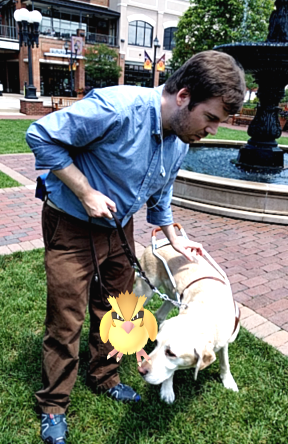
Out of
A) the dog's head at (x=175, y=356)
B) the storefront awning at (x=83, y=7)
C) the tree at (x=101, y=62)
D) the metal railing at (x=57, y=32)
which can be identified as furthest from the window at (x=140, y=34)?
the dog's head at (x=175, y=356)

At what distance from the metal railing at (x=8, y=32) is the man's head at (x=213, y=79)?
48.4 metres

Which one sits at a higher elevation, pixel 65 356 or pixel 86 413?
pixel 65 356

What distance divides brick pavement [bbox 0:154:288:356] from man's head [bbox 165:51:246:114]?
7.36 ft

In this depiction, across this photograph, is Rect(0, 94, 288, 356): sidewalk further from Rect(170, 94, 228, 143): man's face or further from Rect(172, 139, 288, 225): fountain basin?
Rect(170, 94, 228, 143): man's face

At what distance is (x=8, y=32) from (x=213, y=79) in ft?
164

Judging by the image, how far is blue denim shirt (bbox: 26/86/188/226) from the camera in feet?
5.72

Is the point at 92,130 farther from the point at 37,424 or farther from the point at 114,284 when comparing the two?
the point at 37,424

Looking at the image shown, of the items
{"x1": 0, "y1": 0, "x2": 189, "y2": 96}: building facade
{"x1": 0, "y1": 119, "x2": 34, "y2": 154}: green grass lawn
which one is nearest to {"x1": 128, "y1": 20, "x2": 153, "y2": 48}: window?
{"x1": 0, "y1": 0, "x2": 189, "y2": 96}: building facade

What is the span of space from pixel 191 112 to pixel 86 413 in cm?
198

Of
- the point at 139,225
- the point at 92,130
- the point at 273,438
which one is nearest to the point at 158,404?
the point at 273,438

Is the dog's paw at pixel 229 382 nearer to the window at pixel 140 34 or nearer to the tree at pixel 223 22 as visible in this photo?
the tree at pixel 223 22

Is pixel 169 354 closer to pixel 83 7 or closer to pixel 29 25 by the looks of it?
pixel 29 25

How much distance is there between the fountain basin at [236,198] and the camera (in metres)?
5.95

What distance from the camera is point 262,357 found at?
9.71 ft
